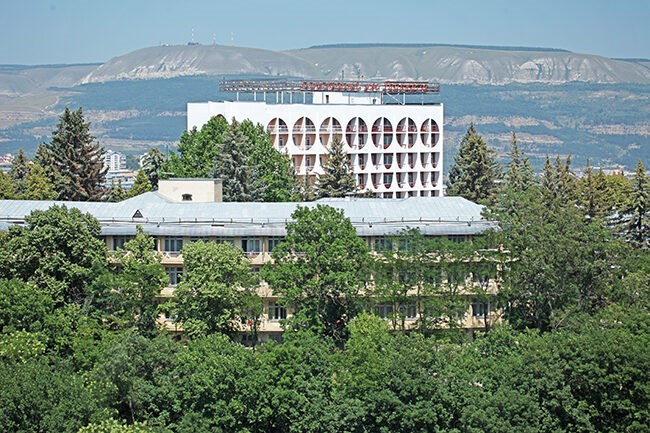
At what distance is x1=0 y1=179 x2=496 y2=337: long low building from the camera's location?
3221 inches

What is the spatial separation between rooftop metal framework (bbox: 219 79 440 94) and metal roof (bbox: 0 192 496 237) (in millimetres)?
53755

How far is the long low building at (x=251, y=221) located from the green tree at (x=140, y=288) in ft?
15.0

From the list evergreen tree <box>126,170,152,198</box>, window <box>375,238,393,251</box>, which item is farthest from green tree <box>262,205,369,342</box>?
evergreen tree <box>126,170,152,198</box>

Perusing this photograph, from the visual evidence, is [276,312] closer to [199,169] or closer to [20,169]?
[199,169]

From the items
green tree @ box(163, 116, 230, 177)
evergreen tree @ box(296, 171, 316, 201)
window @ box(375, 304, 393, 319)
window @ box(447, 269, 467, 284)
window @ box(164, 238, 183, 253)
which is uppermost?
green tree @ box(163, 116, 230, 177)

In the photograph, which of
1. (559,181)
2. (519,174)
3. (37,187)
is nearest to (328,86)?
(519,174)

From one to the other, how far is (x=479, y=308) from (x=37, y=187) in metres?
41.3

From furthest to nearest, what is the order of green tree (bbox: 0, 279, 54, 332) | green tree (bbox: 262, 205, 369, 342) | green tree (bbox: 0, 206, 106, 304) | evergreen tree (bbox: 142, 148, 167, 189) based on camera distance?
evergreen tree (bbox: 142, 148, 167, 189) → green tree (bbox: 0, 206, 106, 304) → green tree (bbox: 262, 205, 369, 342) → green tree (bbox: 0, 279, 54, 332)

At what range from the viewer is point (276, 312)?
8169 cm

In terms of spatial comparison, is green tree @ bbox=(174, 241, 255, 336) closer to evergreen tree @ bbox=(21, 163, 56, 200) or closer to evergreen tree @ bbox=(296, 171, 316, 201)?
evergreen tree @ bbox=(21, 163, 56, 200)

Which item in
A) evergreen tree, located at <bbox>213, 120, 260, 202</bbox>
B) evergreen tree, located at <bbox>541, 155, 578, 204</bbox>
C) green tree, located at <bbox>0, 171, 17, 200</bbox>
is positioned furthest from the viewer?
evergreen tree, located at <bbox>541, 155, 578, 204</bbox>

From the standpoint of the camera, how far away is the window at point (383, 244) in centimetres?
8094

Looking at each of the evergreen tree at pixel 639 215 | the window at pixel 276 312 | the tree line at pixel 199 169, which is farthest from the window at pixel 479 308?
the tree line at pixel 199 169

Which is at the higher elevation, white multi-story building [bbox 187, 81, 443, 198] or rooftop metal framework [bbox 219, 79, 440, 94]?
rooftop metal framework [bbox 219, 79, 440, 94]
